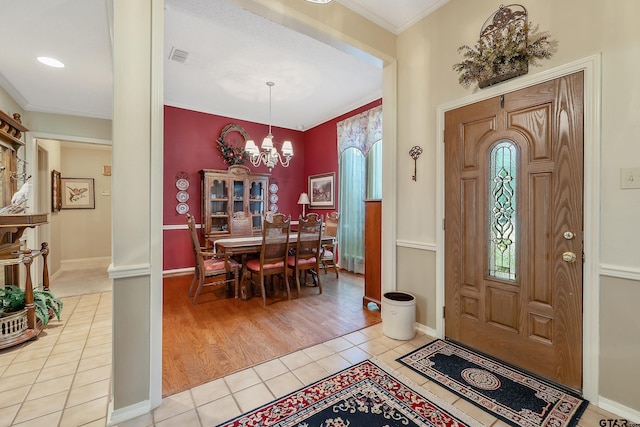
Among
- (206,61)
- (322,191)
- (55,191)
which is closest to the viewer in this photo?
(206,61)

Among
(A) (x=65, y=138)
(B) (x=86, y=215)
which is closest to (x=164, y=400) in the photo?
(A) (x=65, y=138)

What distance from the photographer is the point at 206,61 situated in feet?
→ 11.2

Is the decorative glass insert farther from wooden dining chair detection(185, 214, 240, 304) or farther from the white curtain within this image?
Answer: wooden dining chair detection(185, 214, 240, 304)

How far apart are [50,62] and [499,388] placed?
5.12 m

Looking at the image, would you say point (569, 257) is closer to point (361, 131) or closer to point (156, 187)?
point (156, 187)

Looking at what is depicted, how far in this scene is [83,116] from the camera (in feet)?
14.8

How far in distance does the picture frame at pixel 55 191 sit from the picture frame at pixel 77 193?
0.26 m

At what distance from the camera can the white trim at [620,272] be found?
5.11 feet

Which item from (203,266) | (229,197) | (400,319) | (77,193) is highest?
(77,193)

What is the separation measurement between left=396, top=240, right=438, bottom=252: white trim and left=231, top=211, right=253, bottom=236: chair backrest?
2.66 metres

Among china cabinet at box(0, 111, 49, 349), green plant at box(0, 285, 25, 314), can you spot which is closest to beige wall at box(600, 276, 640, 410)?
china cabinet at box(0, 111, 49, 349)

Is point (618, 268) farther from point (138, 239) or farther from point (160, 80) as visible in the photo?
point (160, 80)

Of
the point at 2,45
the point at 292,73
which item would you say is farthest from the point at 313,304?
the point at 2,45

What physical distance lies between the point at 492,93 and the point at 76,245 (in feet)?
24.9
